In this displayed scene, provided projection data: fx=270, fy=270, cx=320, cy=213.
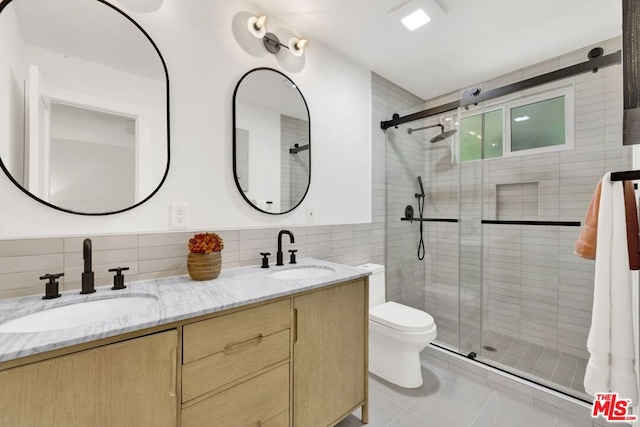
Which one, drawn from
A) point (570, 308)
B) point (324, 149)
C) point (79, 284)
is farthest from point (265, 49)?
point (570, 308)

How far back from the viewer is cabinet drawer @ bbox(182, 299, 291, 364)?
94 cm

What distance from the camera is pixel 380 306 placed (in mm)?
2189

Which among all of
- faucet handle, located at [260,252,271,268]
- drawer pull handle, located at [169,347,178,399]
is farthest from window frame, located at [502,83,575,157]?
drawer pull handle, located at [169,347,178,399]

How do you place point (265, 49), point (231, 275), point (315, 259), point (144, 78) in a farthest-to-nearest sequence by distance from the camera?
1. point (315, 259)
2. point (265, 49)
3. point (231, 275)
4. point (144, 78)

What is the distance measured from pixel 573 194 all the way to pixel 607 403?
177cm

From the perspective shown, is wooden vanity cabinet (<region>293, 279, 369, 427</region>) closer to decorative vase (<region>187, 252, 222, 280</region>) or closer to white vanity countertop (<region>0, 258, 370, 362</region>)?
white vanity countertop (<region>0, 258, 370, 362</region>)

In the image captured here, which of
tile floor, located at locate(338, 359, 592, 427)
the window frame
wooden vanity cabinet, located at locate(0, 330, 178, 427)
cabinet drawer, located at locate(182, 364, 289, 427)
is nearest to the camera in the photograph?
wooden vanity cabinet, located at locate(0, 330, 178, 427)

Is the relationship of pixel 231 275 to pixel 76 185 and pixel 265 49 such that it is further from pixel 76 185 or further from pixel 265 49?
pixel 265 49

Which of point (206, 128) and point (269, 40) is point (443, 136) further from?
point (206, 128)

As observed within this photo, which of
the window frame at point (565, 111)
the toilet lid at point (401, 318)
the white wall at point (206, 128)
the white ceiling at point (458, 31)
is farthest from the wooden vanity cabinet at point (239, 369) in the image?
the window frame at point (565, 111)

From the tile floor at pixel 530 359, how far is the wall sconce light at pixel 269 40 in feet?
8.54

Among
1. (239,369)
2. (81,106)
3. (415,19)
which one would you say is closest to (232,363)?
(239,369)

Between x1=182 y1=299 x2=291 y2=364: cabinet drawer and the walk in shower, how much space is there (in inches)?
66.8

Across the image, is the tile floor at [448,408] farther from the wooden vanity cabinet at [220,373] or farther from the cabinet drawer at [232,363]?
the cabinet drawer at [232,363]
